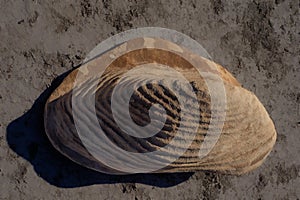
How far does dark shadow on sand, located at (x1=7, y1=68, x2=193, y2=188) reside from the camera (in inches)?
87.4

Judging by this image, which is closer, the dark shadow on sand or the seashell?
the seashell

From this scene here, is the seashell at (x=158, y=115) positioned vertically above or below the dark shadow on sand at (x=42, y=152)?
above

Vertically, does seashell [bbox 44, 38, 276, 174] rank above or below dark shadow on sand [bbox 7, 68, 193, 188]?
above

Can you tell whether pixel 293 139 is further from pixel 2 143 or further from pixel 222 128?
pixel 2 143

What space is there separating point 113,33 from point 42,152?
1.74 ft

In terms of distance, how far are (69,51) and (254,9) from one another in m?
0.79

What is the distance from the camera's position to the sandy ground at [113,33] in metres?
2.22

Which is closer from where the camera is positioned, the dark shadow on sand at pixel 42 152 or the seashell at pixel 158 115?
the seashell at pixel 158 115

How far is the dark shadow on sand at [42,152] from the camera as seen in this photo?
2219mm

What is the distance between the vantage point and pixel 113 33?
2.31 meters

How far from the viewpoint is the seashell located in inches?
74.9

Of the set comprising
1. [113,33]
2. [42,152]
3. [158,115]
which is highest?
[113,33]

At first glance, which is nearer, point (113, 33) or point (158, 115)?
point (158, 115)

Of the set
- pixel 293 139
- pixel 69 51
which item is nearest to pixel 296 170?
pixel 293 139
